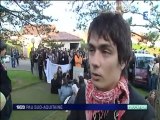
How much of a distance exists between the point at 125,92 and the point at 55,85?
1111 centimetres

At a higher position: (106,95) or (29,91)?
(106,95)

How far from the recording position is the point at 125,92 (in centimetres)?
146

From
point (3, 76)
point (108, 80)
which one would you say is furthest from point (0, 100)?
point (3, 76)

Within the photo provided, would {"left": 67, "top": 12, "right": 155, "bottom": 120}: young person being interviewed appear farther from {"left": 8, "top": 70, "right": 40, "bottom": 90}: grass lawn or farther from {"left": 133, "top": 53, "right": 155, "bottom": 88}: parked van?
{"left": 133, "top": 53, "right": 155, "bottom": 88}: parked van

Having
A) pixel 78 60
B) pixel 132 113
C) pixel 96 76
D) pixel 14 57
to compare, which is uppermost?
pixel 96 76

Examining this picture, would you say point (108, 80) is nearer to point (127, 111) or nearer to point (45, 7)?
point (127, 111)

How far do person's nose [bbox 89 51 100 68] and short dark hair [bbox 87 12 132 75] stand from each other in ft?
0.26

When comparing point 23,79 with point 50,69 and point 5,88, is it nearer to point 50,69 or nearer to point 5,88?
point 50,69

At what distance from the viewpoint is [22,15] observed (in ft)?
34.2

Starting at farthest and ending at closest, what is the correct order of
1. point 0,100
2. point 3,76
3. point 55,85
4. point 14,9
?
point 55,85, point 14,9, point 3,76, point 0,100

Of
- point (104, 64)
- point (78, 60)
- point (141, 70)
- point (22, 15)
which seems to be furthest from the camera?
point (141, 70)

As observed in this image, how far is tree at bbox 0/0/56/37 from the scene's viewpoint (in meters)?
9.66

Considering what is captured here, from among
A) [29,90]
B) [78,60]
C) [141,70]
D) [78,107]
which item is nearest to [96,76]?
[78,107]

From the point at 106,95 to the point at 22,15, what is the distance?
30.4 feet
